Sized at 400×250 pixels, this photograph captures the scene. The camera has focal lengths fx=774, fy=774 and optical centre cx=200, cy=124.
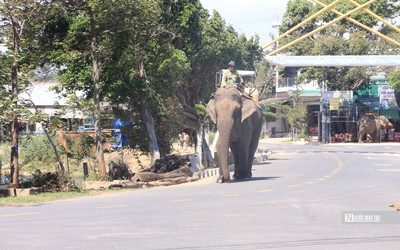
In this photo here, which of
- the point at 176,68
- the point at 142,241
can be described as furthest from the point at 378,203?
the point at 176,68

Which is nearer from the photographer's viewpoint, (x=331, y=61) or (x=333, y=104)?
(x=331, y=61)

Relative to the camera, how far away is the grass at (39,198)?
17.6 m

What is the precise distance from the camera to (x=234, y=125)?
22.9 m

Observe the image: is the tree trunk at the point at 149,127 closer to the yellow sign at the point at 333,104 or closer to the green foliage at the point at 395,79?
the green foliage at the point at 395,79

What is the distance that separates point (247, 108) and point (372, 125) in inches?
1959

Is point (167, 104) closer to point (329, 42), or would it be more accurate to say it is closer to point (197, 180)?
point (197, 180)

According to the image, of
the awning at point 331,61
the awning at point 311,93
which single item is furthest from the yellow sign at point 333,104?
the awning at point 331,61

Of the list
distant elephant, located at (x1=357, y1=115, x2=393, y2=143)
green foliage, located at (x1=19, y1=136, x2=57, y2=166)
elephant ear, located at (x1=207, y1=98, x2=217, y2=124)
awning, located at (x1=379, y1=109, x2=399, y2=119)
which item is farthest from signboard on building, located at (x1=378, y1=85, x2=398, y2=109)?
elephant ear, located at (x1=207, y1=98, x2=217, y2=124)

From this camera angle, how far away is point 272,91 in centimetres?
9906

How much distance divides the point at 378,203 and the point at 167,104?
74.7 ft

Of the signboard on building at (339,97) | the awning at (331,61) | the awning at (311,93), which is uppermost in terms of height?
the awning at (311,93)

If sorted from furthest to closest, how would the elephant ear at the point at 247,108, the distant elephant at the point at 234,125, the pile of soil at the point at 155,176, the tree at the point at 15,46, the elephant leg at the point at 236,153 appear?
the elephant leg at the point at 236,153 < the elephant ear at the point at 247,108 < the pile of soil at the point at 155,176 < the distant elephant at the point at 234,125 < the tree at the point at 15,46

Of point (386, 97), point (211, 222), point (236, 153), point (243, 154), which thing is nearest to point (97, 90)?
point (236, 153)

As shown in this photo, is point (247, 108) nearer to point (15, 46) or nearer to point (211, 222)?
point (15, 46)
